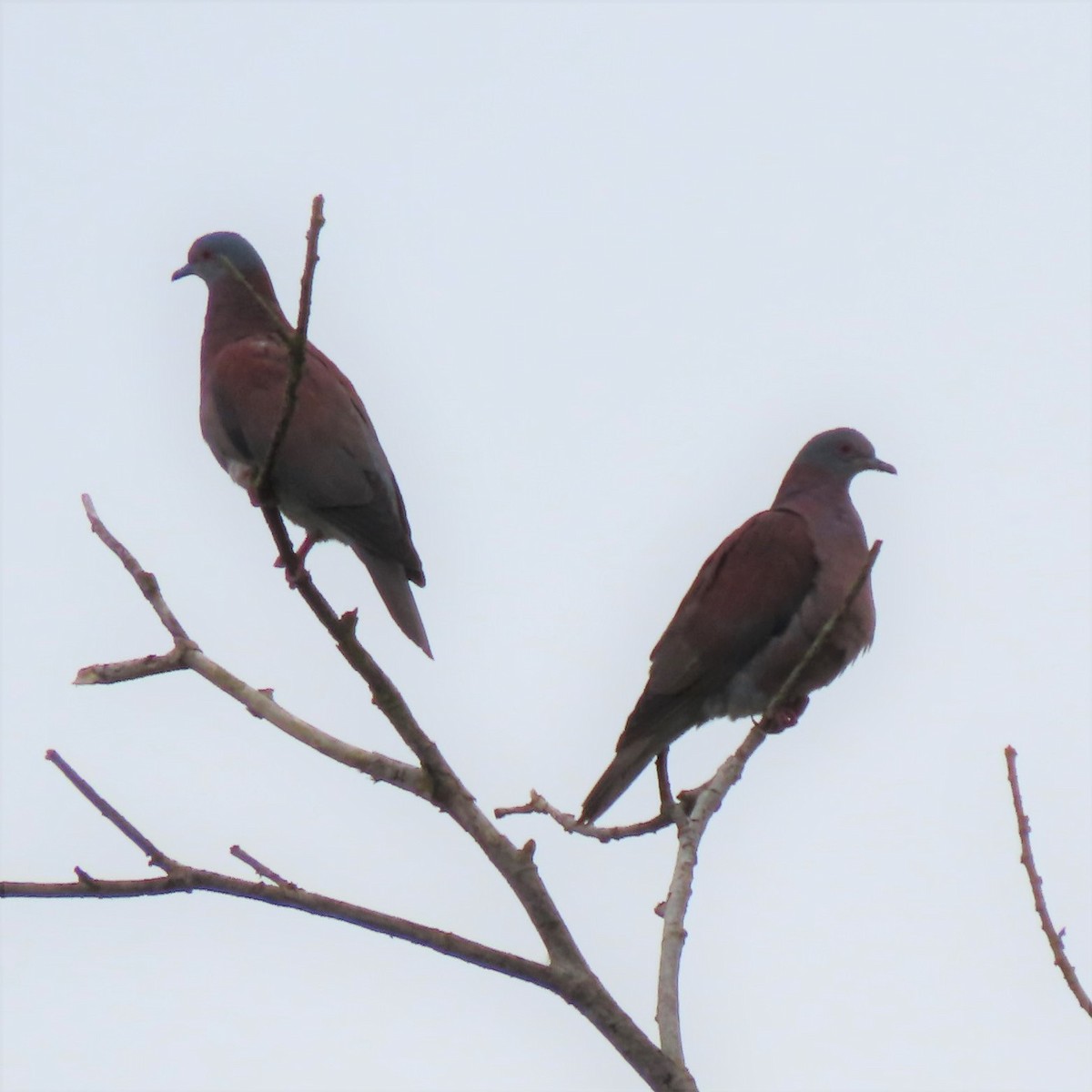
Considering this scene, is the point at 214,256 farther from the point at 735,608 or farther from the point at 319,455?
the point at 735,608

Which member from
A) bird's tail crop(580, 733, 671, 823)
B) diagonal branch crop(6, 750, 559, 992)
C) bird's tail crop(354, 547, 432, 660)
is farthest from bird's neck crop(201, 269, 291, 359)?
diagonal branch crop(6, 750, 559, 992)

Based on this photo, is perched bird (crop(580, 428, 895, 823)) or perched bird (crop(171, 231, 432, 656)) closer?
perched bird (crop(171, 231, 432, 656))

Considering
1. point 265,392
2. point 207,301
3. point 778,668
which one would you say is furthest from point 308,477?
point 778,668

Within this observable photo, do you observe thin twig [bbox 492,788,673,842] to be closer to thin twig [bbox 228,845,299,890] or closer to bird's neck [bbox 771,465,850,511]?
thin twig [bbox 228,845,299,890]

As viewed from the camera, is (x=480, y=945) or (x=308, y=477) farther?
(x=308, y=477)

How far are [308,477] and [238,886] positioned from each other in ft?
6.31

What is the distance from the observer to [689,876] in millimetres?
3189

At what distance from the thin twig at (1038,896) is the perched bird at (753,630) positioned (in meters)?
2.04

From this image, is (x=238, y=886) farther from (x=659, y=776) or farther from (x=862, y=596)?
(x=862, y=596)

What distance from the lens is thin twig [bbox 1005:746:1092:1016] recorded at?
237 cm

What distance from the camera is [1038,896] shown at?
2.50 meters

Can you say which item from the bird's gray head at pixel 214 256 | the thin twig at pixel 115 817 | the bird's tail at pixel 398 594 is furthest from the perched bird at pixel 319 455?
the thin twig at pixel 115 817

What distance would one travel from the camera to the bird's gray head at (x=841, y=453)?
19.2 ft

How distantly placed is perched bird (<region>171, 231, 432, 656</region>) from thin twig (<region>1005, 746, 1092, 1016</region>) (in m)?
2.01
